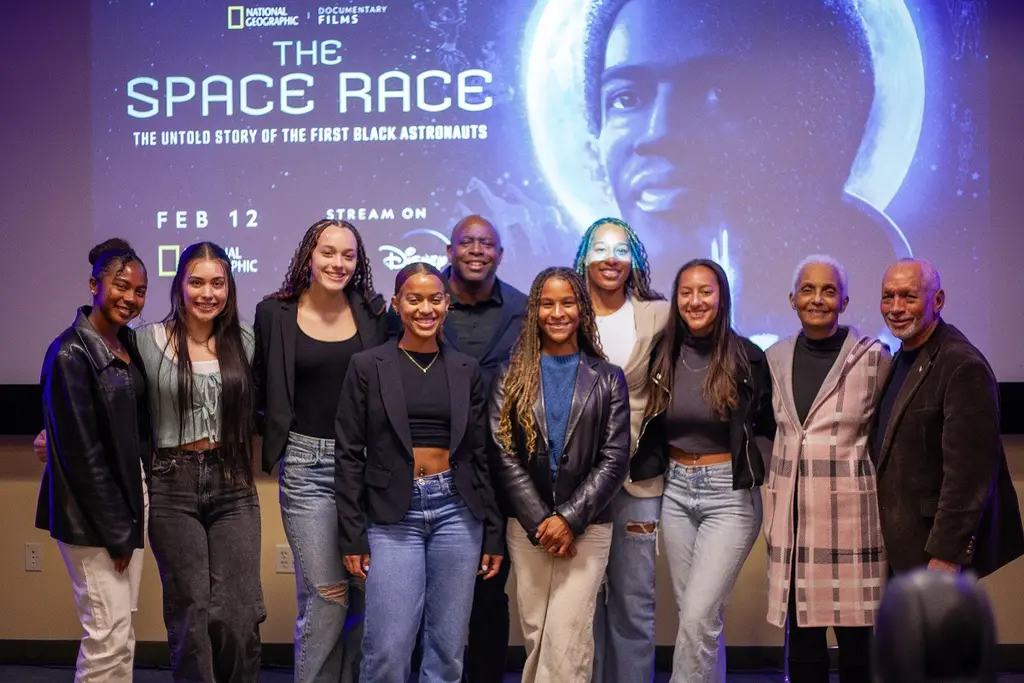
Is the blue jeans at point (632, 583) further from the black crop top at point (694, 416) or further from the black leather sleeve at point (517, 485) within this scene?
the black leather sleeve at point (517, 485)

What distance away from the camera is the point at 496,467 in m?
3.55

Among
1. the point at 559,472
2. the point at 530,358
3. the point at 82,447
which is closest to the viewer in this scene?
the point at 82,447

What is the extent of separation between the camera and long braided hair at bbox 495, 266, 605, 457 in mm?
3527

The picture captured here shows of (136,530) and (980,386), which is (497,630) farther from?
(980,386)

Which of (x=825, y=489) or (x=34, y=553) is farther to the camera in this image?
(x=34, y=553)

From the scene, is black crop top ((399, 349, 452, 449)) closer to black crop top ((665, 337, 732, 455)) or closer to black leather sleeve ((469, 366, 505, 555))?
black leather sleeve ((469, 366, 505, 555))

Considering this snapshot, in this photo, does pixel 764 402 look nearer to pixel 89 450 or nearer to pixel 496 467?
pixel 496 467

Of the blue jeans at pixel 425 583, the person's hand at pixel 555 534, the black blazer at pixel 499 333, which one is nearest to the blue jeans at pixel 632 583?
the person's hand at pixel 555 534

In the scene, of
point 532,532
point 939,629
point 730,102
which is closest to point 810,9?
point 730,102

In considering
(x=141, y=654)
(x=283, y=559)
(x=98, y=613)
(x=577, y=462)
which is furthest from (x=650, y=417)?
(x=141, y=654)

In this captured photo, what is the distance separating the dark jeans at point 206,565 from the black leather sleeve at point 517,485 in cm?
88

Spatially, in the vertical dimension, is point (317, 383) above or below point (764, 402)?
above

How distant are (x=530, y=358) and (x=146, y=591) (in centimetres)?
254

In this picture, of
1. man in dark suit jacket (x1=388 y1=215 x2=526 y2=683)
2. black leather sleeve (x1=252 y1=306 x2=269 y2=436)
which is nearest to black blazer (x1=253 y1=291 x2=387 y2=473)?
black leather sleeve (x1=252 y1=306 x2=269 y2=436)
